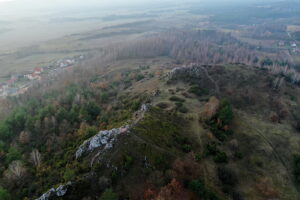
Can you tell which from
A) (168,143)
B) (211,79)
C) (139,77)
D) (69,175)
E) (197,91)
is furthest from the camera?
(139,77)

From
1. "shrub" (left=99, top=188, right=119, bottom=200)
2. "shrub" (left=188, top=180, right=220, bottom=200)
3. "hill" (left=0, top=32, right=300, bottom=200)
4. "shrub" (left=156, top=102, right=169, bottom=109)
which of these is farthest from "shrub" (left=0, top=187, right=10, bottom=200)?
"shrub" (left=156, top=102, right=169, bottom=109)

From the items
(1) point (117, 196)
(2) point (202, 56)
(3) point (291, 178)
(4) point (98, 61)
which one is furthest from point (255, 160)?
(4) point (98, 61)

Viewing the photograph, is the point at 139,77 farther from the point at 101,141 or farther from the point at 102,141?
the point at 102,141

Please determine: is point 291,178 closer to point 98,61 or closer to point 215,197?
point 215,197

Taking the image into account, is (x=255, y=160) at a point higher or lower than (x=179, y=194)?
lower

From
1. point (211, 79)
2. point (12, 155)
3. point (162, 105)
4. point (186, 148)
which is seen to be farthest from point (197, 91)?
point (12, 155)

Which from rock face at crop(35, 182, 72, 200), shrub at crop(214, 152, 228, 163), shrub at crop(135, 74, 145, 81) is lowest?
shrub at crop(135, 74, 145, 81)

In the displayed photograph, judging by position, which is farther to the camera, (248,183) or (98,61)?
(98,61)

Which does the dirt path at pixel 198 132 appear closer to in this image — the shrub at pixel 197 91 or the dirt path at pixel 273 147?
the dirt path at pixel 273 147

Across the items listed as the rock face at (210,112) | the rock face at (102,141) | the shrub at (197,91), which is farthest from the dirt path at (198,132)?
the rock face at (102,141)

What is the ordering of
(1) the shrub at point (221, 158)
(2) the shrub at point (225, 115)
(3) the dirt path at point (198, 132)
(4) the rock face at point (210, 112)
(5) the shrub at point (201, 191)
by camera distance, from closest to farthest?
(5) the shrub at point (201, 191)
(3) the dirt path at point (198, 132)
(1) the shrub at point (221, 158)
(2) the shrub at point (225, 115)
(4) the rock face at point (210, 112)

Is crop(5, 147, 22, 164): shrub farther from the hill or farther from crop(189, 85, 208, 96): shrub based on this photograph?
crop(189, 85, 208, 96): shrub
